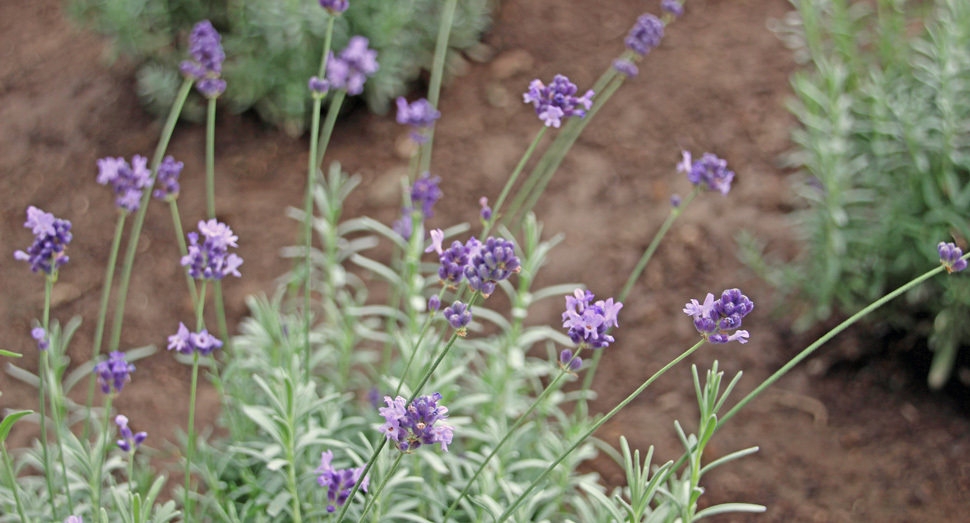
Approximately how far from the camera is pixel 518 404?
253cm

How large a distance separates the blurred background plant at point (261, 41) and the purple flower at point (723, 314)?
124 inches

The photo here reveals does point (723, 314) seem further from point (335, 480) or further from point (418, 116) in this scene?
point (418, 116)

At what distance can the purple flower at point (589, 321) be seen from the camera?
1396 millimetres

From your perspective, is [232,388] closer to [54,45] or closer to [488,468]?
[488,468]

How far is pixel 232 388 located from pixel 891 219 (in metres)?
2.39

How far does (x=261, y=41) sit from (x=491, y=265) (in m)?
3.31

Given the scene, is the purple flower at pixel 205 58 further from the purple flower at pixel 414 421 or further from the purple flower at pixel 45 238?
the purple flower at pixel 414 421

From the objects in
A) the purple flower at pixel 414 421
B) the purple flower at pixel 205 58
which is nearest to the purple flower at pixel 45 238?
the purple flower at pixel 205 58

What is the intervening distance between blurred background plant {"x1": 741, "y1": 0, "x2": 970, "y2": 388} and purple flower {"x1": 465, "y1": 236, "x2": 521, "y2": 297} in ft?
6.69

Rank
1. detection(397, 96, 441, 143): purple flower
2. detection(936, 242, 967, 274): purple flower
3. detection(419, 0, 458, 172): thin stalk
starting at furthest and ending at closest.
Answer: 1. detection(419, 0, 458, 172): thin stalk
2. detection(397, 96, 441, 143): purple flower
3. detection(936, 242, 967, 274): purple flower

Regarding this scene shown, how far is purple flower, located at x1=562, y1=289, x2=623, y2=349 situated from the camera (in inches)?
55.0

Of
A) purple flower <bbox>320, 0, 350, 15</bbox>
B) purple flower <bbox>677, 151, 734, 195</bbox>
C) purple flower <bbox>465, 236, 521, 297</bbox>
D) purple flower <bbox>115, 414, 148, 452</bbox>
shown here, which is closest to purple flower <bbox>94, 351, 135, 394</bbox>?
purple flower <bbox>115, 414, 148, 452</bbox>

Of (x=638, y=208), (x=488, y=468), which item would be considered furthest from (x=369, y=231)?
(x=488, y=468)

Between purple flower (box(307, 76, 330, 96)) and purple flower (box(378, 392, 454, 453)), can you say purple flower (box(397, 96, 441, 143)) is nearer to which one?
purple flower (box(307, 76, 330, 96))
